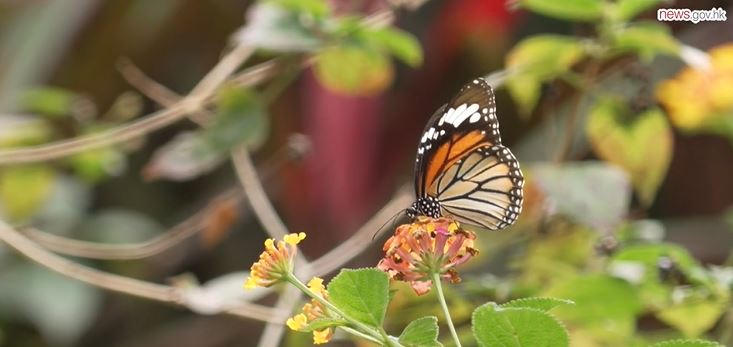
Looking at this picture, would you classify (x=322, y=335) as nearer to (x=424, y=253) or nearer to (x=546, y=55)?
(x=424, y=253)

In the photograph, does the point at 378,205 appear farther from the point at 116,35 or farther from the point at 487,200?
the point at 487,200

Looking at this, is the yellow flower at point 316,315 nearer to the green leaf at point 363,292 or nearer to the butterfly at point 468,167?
the green leaf at point 363,292

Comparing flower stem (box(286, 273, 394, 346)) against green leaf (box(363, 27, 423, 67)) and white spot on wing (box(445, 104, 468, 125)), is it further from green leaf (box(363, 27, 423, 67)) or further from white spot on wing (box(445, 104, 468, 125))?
green leaf (box(363, 27, 423, 67))

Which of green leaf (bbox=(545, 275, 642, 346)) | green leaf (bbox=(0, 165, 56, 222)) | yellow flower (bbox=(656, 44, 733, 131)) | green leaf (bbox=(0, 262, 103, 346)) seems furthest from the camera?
green leaf (bbox=(0, 262, 103, 346))

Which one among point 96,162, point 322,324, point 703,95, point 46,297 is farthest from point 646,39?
point 46,297

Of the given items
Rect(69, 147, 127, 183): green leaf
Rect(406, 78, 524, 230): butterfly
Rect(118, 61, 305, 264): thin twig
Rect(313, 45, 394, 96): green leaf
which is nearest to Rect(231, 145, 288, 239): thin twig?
Rect(118, 61, 305, 264): thin twig

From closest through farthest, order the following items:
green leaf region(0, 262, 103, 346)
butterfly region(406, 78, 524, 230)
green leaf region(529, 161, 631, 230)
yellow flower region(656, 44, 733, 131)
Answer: butterfly region(406, 78, 524, 230), green leaf region(529, 161, 631, 230), yellow flower region(656, 44, 733, 131), green leaf region(0, 262, 103, 346)

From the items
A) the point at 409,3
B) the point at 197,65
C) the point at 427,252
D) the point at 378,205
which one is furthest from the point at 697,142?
the point at 427,252
